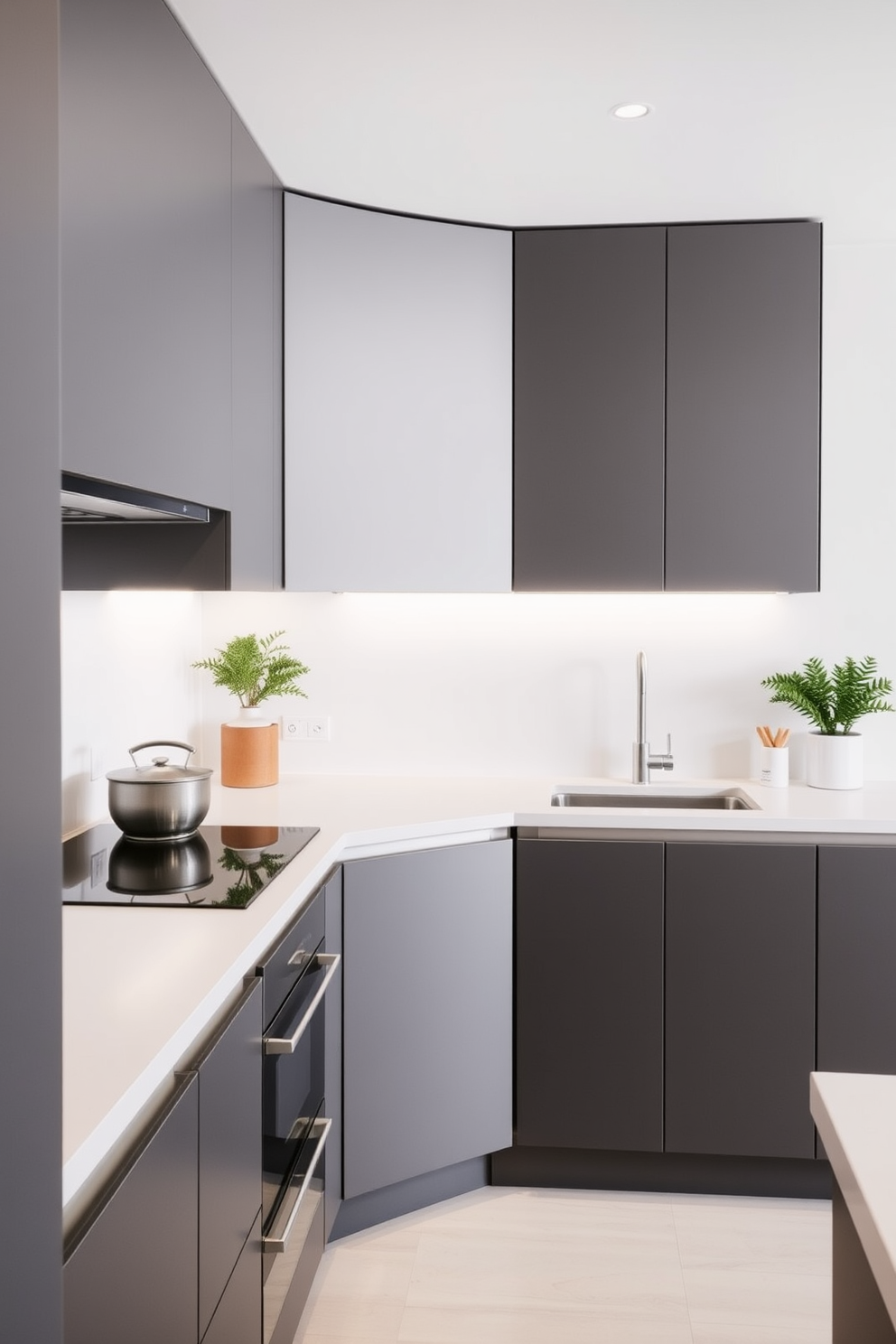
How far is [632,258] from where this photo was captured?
9.12 ft

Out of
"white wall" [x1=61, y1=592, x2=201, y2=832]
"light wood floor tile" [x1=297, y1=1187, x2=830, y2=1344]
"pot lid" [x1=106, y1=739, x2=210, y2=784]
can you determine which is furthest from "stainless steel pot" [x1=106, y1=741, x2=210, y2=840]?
"light wood floor tile" [x1=297, y1=1187, x2=830, y2=1344]

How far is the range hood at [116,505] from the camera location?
5.04 ft

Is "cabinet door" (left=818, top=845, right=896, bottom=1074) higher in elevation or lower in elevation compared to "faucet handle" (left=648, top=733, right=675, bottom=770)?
lower

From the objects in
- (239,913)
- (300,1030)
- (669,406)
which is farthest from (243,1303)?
(669,406)

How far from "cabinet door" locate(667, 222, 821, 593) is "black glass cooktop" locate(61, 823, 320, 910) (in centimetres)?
131

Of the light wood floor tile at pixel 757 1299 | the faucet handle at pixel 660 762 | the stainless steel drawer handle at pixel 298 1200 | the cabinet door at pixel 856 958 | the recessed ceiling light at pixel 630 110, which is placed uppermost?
the recessed ceiling light at pixel 630 110

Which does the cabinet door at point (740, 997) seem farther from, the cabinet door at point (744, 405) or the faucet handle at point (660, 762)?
the cabinet door at point (744, 405)

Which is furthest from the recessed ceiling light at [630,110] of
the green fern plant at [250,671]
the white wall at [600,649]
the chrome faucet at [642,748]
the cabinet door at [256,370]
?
the green fern plant at [250,671]

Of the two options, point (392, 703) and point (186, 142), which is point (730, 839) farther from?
point (186, 142)

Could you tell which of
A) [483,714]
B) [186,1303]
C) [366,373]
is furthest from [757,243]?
[186,1303]

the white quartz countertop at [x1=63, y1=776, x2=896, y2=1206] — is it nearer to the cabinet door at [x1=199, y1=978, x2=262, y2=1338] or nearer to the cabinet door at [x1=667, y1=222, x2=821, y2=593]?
the cabinet door at [x1=199, y1=978, x2=262, y2=1338]

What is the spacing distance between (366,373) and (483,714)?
1.04 m

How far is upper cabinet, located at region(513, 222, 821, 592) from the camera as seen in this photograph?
277 centimetres

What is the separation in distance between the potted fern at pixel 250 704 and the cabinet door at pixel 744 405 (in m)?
1.14
